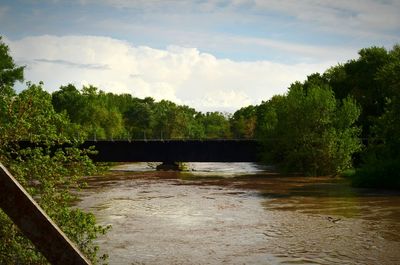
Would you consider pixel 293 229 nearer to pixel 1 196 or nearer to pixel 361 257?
pixel 361 257

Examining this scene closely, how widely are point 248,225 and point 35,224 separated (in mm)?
18261

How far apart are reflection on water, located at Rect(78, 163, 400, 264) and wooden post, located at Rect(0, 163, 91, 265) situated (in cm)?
1170

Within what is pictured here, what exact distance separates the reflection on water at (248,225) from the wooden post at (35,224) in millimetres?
11702

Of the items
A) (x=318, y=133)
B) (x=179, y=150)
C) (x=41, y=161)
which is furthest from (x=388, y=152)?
(x=41, y=161)

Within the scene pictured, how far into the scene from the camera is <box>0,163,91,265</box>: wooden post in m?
2.70

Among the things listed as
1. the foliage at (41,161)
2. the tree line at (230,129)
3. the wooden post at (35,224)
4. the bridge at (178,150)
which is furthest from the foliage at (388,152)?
the wooden post at (35,224)

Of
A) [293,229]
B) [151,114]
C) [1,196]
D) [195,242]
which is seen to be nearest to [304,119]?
[293,229]

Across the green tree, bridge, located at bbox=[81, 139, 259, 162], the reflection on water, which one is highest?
the green tree

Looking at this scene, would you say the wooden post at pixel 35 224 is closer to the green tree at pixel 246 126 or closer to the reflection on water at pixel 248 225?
the reflection on water at pixel 248 225

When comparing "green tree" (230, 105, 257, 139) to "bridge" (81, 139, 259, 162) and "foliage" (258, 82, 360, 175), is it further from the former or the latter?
"foliage" (258, 82, 360, 175)

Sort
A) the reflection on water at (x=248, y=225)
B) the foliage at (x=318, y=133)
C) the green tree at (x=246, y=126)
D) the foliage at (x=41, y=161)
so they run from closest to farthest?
the foliage at (x=41, y=161), the reflection on water at (x=248, y=225), the foliage at (x=318, y=133), the green tree at (x=246, y=126)

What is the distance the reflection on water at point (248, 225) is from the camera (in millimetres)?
14938

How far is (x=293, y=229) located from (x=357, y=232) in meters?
2.47

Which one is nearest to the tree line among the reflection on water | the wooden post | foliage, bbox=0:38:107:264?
foliage, bbox=0:38:107:264
